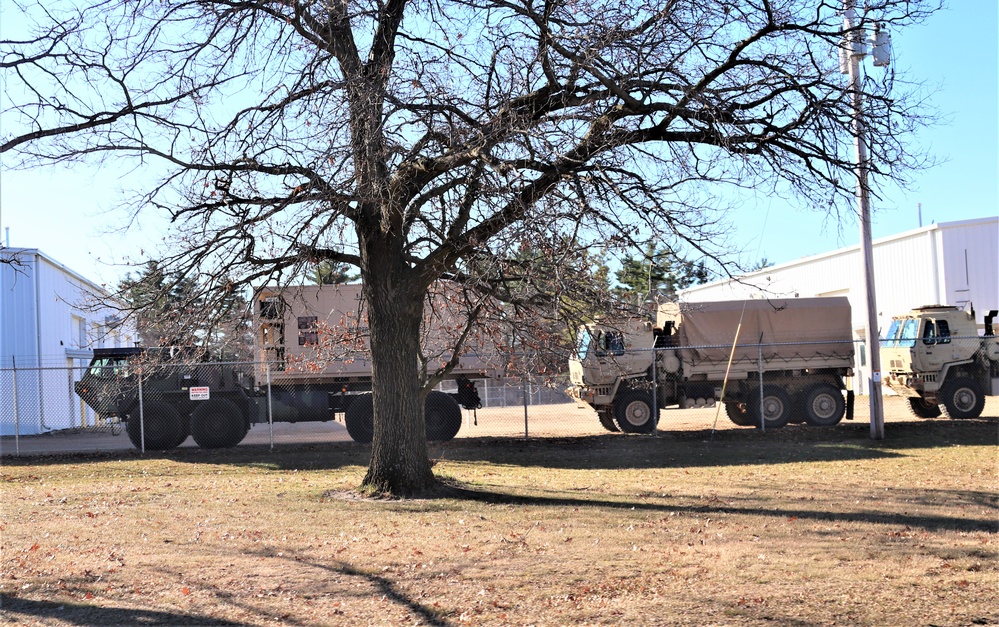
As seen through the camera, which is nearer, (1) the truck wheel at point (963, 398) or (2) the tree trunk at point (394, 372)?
(2) the tree trunk at point (394, 372)

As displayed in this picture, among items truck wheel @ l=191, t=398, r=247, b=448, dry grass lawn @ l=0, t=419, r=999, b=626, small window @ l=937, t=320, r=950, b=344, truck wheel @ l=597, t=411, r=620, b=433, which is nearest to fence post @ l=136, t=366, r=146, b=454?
truck wheel @ l=191, t=398, r=247, b=448

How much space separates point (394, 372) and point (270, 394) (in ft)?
31.0

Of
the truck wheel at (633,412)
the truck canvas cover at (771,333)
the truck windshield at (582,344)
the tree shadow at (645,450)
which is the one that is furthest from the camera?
the truck canvas cover at (771,333)

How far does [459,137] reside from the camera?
1034cm

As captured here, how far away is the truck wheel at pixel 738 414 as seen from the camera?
24219 millimetres

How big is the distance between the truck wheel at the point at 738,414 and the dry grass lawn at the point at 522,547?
726cm

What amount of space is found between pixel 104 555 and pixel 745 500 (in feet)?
26.2

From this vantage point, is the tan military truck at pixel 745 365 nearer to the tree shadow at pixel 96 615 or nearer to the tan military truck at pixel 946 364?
the tan military truck at pixel 946 364

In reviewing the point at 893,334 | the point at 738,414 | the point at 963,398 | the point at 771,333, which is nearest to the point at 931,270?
the point at 893,334

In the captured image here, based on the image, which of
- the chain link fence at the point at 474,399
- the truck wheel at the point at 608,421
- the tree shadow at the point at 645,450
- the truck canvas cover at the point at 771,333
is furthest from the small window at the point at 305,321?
the truck canvas cover at the point at 771,333

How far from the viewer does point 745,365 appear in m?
23.2

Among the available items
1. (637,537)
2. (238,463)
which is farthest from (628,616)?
(238,463)

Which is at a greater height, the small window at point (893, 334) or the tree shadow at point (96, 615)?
the small window at point (893, 334)

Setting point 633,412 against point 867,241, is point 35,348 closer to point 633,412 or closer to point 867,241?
point 633,412
